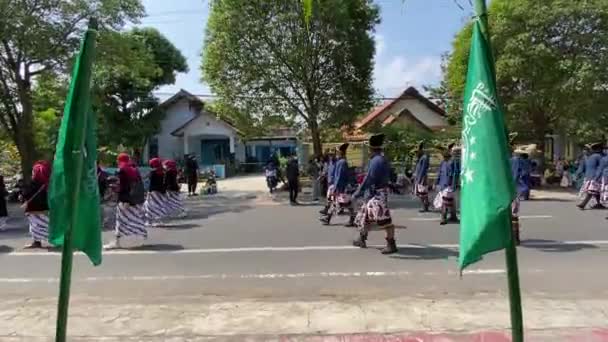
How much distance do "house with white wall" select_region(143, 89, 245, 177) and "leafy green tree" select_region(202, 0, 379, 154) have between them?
19295mm

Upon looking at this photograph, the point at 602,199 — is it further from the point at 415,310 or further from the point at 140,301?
the point at 140,301

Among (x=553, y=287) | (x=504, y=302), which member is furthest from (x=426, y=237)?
(x=504, y=302)

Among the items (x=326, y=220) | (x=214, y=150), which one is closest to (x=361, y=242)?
(x=326, y=220)

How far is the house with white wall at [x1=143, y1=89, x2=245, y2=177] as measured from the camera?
1603 inches

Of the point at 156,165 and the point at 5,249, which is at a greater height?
the point at 156,165

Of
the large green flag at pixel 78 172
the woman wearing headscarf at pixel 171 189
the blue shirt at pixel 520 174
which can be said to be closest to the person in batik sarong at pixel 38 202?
the woman wearing headscarf at pixel 171 189

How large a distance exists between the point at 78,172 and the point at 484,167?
6.89 ft

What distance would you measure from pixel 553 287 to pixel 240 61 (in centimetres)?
1528

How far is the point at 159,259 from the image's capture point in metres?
9.42

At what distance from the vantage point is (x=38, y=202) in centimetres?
1059

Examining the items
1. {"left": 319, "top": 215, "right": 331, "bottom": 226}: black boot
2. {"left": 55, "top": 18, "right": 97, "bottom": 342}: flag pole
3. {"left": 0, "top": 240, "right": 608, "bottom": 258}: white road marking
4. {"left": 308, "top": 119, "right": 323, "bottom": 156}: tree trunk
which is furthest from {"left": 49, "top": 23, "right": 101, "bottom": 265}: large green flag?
{"left": 308, "top": 119, "right": 323, "bottom": 156}: tree trunk

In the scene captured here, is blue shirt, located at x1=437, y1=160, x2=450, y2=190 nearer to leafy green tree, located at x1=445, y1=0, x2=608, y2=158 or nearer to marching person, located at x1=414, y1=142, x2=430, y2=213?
marching person, located at x1=414, y1=142, x2=430, y2=213

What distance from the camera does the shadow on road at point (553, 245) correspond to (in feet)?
31.1

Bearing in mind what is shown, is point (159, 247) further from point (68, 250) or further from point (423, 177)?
point (68, 250)
